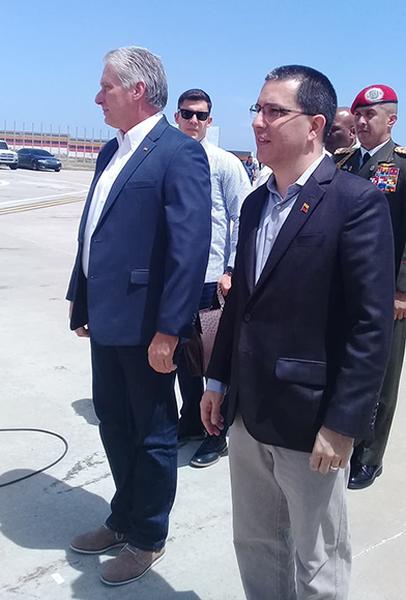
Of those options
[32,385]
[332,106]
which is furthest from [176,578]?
[32,385]

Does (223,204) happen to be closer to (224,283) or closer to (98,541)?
(224,283)

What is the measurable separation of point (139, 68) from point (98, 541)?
1935 millimetres

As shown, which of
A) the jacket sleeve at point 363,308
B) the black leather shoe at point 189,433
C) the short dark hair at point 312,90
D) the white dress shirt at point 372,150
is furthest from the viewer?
the black leather shoe at point 189,433

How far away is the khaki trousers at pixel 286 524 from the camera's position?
5.84 ft

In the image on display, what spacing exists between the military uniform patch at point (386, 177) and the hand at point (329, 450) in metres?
1.68

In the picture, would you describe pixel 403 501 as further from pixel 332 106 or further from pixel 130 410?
pixel 332 106

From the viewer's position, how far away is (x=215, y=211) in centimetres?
353

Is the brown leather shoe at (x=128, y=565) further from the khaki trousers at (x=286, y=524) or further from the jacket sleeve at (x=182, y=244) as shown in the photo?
the jacket sleeve at (x=182, y=244)

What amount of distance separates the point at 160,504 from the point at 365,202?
1.53 meters

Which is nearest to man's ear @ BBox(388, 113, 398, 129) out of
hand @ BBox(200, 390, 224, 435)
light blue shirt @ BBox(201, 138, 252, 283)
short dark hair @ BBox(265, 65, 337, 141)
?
light blue shirt @ BBox(201, 138, 252, 283)

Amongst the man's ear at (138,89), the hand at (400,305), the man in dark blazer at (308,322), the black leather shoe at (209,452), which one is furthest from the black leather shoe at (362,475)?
the man's ear at (138,89)

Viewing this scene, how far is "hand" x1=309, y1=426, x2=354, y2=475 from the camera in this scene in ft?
5.49

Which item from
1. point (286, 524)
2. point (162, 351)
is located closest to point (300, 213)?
point (162, 351)

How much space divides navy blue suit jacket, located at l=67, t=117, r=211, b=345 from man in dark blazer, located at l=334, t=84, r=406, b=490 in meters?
1.02
